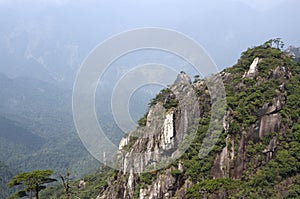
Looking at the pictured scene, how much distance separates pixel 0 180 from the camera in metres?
53.3

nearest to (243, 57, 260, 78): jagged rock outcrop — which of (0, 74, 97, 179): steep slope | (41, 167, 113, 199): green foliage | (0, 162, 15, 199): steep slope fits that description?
(41, 167, 113, 199): green foliage

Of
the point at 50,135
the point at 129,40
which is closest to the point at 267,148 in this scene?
the point at 129,40

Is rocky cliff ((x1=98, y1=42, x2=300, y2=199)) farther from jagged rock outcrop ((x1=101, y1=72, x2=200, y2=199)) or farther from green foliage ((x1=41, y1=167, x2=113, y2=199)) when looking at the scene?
green foliage ((x1=41, y1=167, x2=113, y2=199))

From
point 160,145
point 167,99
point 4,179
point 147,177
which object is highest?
point 167,99

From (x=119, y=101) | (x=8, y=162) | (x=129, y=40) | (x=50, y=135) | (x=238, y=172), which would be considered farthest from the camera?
(x=50, y=135)

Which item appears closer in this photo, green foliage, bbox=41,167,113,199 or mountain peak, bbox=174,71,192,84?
mountain peak, bbox=174,71,192,84

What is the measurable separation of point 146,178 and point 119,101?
27.8 feet

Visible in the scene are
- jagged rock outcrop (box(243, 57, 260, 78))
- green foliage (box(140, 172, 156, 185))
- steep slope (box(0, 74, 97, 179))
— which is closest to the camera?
green foliage (box(140, 172, 156, 185))

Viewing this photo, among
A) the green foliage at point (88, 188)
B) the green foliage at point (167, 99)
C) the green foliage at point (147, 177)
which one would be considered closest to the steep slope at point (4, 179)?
the green foliage at point (88, 188)

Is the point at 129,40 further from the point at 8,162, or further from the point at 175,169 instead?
the point at 8,162

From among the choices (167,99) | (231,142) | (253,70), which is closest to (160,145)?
(167,99)

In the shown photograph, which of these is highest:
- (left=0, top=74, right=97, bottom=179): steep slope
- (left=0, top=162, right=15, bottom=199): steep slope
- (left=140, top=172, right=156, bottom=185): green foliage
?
(left=0, top=74, right=97, bottom=179): steep slope

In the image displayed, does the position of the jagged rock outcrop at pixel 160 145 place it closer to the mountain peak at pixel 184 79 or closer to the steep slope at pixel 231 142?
the steep slope at pixel 231 142

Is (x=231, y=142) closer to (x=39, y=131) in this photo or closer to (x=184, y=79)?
(x=184, y=79)
